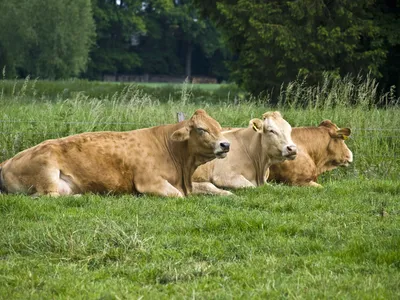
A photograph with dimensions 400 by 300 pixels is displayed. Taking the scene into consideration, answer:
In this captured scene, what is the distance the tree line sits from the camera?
25.6 m

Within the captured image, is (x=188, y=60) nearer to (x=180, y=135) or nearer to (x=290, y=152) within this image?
(x=290, y=152)

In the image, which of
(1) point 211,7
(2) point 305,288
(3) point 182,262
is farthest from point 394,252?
(1) point 211,7

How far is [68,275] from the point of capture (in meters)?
6.43

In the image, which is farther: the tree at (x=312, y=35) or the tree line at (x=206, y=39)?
the tree line at (x=206, y=39)

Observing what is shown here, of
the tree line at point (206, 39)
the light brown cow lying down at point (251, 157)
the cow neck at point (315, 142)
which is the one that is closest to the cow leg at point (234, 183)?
the light brown cow lying down at point (251, 157)

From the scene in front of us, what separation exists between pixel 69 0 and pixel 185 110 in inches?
1765

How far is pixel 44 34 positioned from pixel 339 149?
47385 mm

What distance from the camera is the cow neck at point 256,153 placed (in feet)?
38.1

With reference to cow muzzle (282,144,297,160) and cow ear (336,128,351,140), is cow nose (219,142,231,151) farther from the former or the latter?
cow ear (336,128,351,140)

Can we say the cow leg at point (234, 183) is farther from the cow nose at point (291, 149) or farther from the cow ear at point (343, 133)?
the cow ear at point (343, 133)

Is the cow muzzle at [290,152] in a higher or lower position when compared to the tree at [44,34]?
higher

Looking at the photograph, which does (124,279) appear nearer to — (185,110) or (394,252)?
(394,252)

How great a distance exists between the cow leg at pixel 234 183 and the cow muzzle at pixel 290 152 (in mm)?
615

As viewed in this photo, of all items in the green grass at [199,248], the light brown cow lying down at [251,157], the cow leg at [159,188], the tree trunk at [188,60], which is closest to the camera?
the green grass at [199,248]
